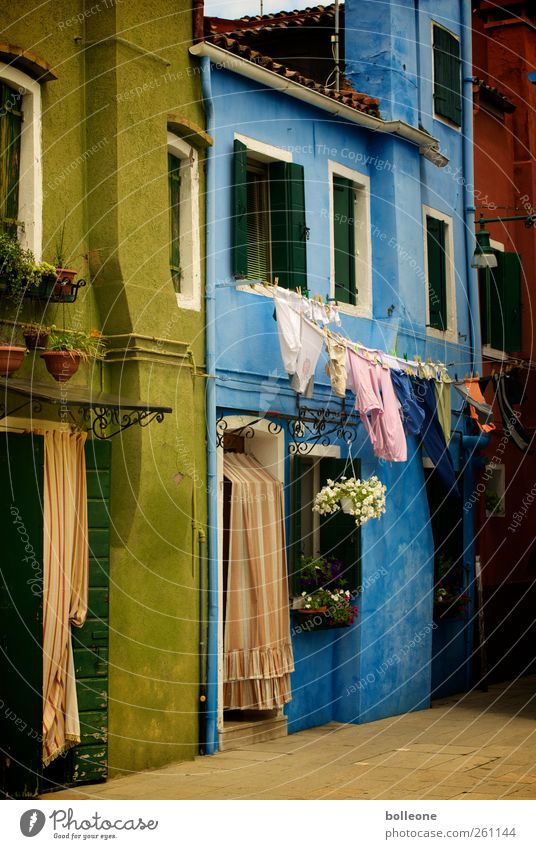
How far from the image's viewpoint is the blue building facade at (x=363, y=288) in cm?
1437

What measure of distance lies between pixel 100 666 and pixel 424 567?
6478 millimetres

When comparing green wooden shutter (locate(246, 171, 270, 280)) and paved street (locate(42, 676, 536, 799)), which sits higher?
green wooden shutter (locate(246, 171, 270, 280))

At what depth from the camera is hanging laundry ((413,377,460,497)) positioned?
1667cm

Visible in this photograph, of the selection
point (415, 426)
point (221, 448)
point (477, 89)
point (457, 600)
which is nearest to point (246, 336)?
point (221, 448)

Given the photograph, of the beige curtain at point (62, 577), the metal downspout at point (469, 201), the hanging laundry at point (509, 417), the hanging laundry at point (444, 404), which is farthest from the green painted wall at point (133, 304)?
the hanging laundry at point (509, 417)

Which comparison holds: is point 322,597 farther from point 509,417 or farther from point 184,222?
point 509,417

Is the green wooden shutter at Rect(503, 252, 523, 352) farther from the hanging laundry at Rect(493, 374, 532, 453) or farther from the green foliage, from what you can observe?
the green foliage

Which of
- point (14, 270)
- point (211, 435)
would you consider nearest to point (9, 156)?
point (14, 270)

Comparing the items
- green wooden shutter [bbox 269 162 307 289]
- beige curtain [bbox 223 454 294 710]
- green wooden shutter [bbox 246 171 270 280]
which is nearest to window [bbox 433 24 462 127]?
green wooden shutter [bbox 269 162 307 289]

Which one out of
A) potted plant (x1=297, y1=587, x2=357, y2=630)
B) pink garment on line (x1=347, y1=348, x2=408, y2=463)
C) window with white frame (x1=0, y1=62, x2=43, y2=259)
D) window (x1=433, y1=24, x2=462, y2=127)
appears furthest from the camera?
window (x1=433, y1=24, x2=462, y2=127)

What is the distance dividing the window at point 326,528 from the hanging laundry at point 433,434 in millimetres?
1376

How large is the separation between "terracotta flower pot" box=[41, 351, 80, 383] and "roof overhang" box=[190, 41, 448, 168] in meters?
4.00

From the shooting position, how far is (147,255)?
42.5 ft
